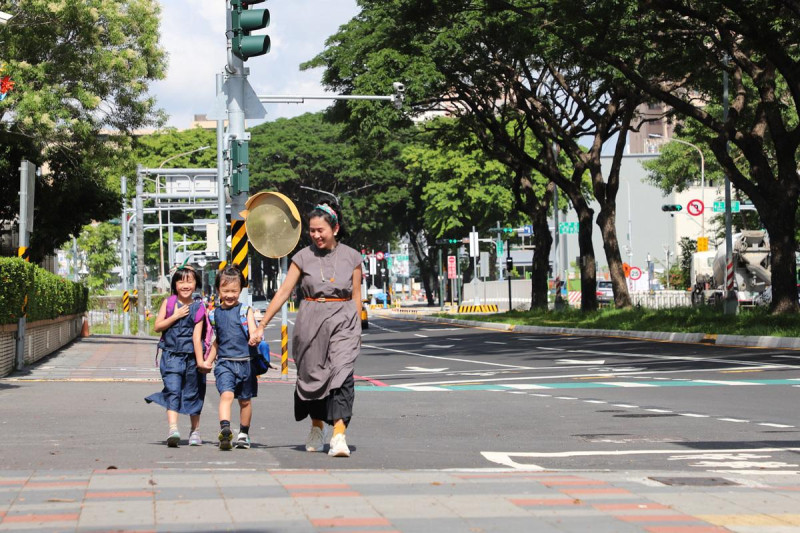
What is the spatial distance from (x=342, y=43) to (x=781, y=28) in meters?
17.5

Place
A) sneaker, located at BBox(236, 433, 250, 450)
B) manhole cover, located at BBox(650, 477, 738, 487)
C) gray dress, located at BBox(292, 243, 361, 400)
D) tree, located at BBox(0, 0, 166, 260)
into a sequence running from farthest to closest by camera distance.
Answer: tree, located at BBox(0, 0, 166, 260) → sneaker, located at BBox(236, 433, 250, 450) → gray dress, located at BBox(292, 243, 361, 400) → manhole cover, located at BBox(650, 477, 738, 487)

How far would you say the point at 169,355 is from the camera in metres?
10.3

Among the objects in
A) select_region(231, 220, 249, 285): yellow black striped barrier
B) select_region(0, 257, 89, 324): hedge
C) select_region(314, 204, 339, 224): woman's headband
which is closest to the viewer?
select_region(314, 204, 339, 224): woman's headband

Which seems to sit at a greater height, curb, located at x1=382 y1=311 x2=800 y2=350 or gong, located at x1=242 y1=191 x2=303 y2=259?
gong, located at x1=242 y1=191 x2=303 y2=259

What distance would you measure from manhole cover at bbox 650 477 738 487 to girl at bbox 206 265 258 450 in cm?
352

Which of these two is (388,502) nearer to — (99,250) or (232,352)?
(232,352)

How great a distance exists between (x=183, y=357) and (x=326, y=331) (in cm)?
172

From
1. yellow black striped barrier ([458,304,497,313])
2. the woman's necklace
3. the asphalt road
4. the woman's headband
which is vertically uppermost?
the woman's headband

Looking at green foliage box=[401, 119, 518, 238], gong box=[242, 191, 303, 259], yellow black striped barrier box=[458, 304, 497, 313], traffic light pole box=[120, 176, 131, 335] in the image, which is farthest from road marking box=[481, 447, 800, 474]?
green foliage box=[401, 119, 518, 238]

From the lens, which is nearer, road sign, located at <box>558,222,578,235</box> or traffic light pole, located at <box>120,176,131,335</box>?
traffic light pole, located at <box>120,176,131,335</box>

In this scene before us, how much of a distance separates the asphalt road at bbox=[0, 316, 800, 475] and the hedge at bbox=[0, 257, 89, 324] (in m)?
1.30

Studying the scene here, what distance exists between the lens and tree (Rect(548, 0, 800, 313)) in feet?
92.9

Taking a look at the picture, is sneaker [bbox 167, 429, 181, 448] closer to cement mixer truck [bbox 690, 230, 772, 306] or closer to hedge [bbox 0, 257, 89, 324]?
hedge [bbox 0, 257, 89, 324]

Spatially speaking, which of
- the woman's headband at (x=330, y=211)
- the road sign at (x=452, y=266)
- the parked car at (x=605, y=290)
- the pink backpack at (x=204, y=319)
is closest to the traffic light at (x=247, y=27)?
the pink backpack at (x=204, y=319)
